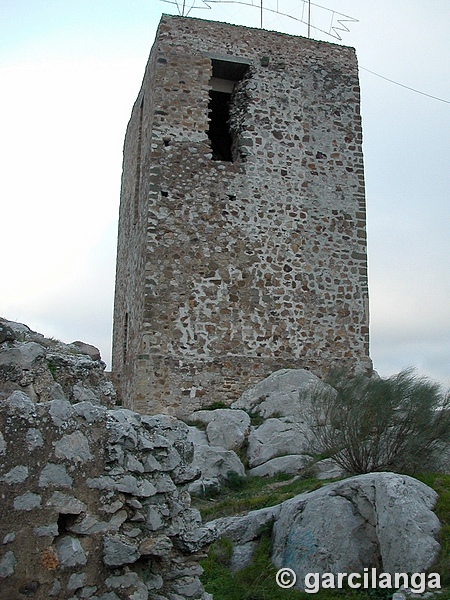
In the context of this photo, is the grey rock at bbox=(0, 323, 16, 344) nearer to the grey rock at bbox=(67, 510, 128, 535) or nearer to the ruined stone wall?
the ruined stone wall

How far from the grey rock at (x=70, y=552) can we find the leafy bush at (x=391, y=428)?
14.2 feet

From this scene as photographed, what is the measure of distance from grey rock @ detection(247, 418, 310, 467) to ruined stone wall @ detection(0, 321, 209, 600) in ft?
17.1

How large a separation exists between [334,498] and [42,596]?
3.24m

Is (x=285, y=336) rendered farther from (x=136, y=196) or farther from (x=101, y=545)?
(x=101, y=545)

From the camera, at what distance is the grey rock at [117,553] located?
161 inches

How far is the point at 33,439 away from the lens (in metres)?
4.01

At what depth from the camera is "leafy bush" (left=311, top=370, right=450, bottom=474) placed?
758cm

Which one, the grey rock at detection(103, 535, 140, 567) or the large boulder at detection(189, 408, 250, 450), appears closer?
the grey rock at detection(103, 535, 140, 567)

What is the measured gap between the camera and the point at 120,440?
437 cm

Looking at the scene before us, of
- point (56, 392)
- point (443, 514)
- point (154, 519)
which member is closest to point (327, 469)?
point (443, 514)

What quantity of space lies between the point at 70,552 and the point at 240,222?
31.4 feet

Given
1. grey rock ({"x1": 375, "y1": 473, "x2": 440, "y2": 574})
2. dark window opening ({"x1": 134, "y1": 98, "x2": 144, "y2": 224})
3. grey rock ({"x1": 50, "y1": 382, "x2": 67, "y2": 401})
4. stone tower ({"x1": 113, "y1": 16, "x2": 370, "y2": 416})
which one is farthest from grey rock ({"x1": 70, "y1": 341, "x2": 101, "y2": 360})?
dark window opening ({"x1": 134, "y1": 98, "x2": 144, "y2": 224})

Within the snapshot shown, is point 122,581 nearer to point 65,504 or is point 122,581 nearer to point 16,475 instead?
point 65,504

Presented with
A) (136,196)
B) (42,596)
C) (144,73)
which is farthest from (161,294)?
(42,596)
